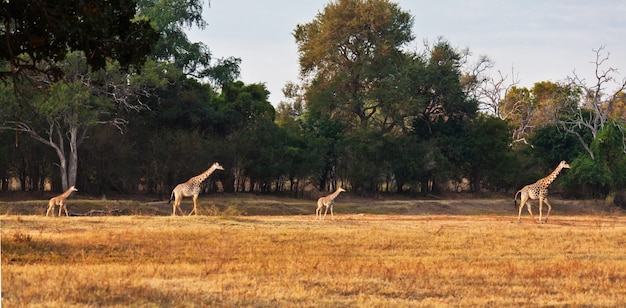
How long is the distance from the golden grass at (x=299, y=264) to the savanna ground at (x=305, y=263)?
0.03 m

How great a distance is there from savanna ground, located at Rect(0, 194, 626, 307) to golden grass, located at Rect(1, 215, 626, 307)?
3 centimetres

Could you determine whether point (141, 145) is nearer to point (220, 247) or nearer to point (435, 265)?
point (220, 247)

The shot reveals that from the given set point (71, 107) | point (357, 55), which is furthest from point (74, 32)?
point (357, 55)

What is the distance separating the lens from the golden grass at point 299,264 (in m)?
12.9

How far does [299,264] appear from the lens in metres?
17.1

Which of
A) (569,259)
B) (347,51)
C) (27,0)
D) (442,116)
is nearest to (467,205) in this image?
(442,116)

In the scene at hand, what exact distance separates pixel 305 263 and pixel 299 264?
10.9 inches

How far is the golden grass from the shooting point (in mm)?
12875

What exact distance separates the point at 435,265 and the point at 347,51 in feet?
160

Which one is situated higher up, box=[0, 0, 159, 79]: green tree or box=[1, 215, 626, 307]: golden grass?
box=[0, 0, 159, 79]: green tree

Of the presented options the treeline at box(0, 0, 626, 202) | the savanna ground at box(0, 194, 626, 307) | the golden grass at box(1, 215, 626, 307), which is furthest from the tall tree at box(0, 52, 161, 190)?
the savanna ground at box(0, 194, 626, 307)

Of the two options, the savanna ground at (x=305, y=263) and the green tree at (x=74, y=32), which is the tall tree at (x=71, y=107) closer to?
the savanna ground at (x=305, y=263)

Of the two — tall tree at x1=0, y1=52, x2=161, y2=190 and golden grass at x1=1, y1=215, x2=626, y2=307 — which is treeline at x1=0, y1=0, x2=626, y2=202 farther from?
golden grass at x1=1, y1=215, x2=626, y2=307

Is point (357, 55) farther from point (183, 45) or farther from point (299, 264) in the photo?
point (299, 264)
